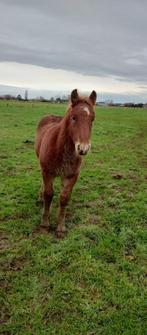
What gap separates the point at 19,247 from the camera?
5.59 meters

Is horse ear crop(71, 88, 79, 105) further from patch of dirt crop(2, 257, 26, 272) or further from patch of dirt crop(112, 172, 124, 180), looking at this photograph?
patch of dirt crop(112, 172, 124, 180)

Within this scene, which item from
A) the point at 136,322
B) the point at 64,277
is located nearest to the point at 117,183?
the point at 64,277

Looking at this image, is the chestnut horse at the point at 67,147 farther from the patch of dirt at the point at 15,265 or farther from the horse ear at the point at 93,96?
the patch of dirt at the point at 15,265

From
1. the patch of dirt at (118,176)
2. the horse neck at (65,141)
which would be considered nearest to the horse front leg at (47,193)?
the horse neck at (65,141)

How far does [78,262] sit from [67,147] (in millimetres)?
1729

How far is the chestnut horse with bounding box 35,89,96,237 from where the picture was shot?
525 centimetres

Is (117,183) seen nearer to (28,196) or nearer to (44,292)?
(28,196)

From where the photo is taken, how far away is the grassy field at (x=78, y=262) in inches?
162

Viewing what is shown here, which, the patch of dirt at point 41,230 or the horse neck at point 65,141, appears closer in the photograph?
the horse neck at point 65,141

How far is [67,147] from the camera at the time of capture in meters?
5.85

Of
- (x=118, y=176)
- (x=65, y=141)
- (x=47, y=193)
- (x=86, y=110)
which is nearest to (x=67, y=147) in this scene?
(x=65, y=141)

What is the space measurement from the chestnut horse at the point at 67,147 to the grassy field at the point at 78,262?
0.57 meters

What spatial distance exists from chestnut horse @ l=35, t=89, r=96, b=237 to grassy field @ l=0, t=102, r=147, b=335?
0.57 m

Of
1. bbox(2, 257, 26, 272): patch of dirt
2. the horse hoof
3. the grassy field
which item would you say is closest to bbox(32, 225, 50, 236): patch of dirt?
the grassy field
